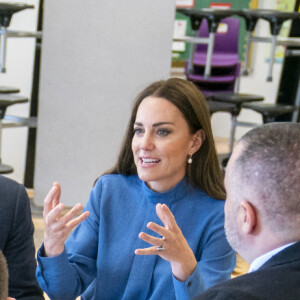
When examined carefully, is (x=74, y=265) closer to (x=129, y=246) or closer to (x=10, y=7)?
(x=129, y=246)

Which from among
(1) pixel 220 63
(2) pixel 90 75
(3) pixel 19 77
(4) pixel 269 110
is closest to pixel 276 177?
(2) pixel 90 75

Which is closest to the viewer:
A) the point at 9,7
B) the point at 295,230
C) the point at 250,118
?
the point at 295,230

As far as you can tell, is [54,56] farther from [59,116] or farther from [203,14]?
[203,14]

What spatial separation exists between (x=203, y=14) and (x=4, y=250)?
411cm

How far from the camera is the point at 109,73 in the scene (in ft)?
14.2

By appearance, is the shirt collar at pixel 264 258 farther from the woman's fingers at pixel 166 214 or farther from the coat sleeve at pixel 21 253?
the coat sleeve at pixel 21 253

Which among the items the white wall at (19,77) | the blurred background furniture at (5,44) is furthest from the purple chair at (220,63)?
the blurred background furniture at (5,44)

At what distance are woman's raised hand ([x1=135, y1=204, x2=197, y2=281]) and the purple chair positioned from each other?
15.7 ft

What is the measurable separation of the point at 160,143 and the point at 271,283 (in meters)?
0.90

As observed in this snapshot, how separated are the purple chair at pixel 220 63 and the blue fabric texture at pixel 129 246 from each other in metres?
4.49

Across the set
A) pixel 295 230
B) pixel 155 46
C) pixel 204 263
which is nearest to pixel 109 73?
pixel 155 46

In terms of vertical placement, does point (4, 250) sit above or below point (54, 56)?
below

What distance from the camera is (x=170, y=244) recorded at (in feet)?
5.31

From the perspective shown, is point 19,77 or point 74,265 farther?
point 19,77
